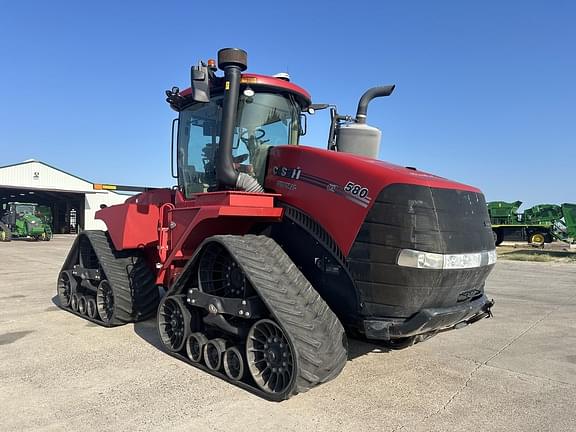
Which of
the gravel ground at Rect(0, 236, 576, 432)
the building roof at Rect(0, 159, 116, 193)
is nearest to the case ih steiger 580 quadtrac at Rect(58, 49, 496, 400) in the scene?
the gravel ground at Rect(0, 236, 576, 432)

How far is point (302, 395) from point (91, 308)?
400 centimetres

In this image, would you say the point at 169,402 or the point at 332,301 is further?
the point at 332,301

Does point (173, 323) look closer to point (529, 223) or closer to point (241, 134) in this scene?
point (241, 134)

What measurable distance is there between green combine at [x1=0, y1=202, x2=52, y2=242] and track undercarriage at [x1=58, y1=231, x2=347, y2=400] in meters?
29.9

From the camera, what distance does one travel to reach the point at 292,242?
4.40 m

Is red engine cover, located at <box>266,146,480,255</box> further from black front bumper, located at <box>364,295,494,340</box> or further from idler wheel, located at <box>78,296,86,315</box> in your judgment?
idler wheel, located at <box>78,296,86,315</box>

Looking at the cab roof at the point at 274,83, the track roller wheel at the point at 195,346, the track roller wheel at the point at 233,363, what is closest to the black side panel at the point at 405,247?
the track roller wheel at the point at 233,363

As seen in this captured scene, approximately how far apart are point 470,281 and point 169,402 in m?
2.72

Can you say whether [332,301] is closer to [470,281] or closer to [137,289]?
[470,281]

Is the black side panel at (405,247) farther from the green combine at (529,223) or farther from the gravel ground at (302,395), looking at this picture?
the green combine at (529,223)

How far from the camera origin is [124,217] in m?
5.95

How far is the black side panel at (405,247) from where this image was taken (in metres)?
3.58

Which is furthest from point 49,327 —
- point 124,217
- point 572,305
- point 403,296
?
point 572,305

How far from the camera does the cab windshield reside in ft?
15.8
